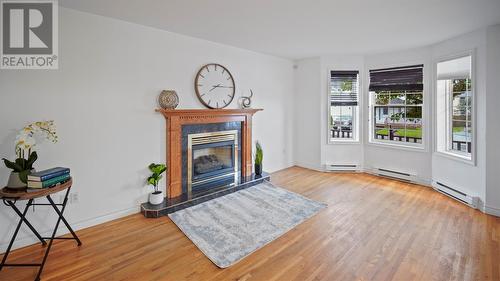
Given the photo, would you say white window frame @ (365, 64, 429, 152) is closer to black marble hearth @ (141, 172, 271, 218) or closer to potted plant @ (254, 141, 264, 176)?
potted plant @ (254, 141, 264, 176)

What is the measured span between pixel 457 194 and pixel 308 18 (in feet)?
11.6

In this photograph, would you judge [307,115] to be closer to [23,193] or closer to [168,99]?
[168,99]

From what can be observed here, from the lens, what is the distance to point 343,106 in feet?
17.5

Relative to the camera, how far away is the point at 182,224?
9.63 ft

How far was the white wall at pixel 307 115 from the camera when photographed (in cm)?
541

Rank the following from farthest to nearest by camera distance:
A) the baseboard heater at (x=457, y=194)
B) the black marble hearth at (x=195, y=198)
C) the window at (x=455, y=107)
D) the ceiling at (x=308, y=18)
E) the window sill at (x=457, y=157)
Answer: the window at (x=455, y=107) → the window sill at (x=457, y=157) → the baseboard heater at (x=457, y=194) → the black marble hearth at (x=195, y=198) → the ceiling at (x=308, y=18)

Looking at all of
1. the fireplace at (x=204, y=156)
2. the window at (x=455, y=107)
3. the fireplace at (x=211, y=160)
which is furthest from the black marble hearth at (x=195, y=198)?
the window at (x=455, y=107)

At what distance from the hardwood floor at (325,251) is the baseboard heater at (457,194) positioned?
135mm

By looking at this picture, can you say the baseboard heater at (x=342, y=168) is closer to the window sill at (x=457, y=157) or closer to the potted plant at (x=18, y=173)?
the window sill at (x=457, y=157)

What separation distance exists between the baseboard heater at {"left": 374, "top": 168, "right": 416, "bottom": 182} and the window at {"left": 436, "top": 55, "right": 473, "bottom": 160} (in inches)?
29.1

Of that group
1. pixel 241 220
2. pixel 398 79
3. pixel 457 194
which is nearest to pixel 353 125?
pixel 398 79

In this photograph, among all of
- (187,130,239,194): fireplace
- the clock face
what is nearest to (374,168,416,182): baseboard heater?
(187,130,239,194): fireplace

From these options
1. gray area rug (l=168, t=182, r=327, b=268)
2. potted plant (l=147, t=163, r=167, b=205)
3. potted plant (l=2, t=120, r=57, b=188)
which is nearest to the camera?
potted plant (l=2, t=120, r=57, b=188)

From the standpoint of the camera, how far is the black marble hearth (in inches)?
125
